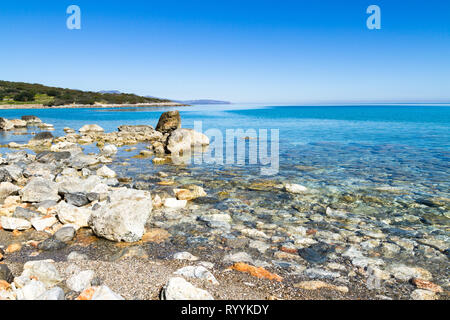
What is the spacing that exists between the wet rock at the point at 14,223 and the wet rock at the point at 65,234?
1.09 meters

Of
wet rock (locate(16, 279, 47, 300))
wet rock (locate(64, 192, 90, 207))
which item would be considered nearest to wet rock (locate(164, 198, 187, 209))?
wet rock (locate(64, 192, 90, 207))

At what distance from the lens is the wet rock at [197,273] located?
4.92m

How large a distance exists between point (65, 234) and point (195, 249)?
10.3ft

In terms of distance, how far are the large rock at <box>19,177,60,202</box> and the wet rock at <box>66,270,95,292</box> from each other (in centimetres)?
520

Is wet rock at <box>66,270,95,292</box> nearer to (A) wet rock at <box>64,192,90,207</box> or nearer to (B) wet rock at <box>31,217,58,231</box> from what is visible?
(B) wet rock at <box>31,217,58,231</box>

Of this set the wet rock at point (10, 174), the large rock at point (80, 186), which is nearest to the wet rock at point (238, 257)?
the large rock at point (80, 186)

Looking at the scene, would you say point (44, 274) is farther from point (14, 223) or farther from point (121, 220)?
point (14, 223)

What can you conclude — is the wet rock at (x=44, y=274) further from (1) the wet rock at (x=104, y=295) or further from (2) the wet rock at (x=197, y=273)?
(2) the wet rock at (x=197, y=273)

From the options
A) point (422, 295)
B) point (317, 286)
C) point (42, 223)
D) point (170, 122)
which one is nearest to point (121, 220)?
point (42, 223)

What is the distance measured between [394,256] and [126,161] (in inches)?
597

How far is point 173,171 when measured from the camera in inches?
589

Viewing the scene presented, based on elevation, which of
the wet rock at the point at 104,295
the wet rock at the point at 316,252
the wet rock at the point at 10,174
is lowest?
the wet rock at the point at 316,252
